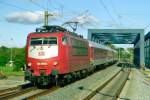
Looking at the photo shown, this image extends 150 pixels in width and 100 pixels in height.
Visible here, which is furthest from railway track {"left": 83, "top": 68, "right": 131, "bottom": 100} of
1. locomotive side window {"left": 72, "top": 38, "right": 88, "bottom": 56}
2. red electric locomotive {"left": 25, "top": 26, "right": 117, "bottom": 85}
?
locomotive side window {"left": 72, "top": 38, "right": 88, "bottom": 56}

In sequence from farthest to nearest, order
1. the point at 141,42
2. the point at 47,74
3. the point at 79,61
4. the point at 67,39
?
the point at 141,42
the point at 79,61
the point at 67,39
the point at 47,74

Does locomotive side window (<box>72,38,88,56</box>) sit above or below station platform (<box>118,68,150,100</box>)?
above

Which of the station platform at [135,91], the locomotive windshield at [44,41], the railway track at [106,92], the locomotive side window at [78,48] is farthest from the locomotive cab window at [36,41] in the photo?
the station platform at [135,91]

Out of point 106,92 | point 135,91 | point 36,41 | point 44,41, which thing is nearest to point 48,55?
point 44,41

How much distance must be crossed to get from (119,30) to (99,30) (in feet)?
12.2

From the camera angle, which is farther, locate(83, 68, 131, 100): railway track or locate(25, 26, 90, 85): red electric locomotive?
locate(25, 26, 90, 85): red electric locomotive

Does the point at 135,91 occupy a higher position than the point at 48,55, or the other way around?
the point at 48,55

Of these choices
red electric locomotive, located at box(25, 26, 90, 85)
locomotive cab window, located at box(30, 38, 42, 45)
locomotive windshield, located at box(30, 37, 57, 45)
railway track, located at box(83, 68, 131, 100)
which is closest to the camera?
railway track, located at box(83, 68, 131, 100)

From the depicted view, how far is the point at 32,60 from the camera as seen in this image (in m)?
23.3

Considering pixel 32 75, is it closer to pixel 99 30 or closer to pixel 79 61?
pixel 79 61

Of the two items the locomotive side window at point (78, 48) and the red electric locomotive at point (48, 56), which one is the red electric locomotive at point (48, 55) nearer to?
the red electric locomotive at point (48, 56)

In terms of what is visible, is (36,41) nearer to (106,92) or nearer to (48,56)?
(48,56)

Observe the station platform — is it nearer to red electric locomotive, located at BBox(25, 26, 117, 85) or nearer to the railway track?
the railway track

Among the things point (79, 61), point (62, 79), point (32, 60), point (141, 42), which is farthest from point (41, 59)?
point (141, 42)
